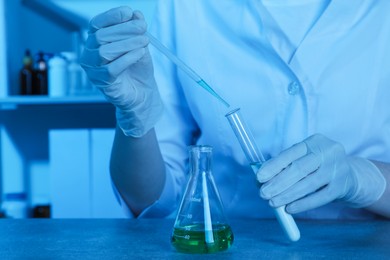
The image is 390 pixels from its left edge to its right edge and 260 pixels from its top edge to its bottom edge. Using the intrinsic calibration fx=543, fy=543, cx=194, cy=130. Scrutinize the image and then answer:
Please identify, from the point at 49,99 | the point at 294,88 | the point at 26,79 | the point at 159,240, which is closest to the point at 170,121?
the point at 294,88

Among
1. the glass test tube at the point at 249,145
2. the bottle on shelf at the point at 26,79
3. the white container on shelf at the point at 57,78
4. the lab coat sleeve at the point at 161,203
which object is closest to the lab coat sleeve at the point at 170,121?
the lab coat sleeve at the point at 161,203

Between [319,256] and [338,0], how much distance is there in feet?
1.92

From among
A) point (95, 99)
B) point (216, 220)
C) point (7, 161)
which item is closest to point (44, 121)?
point (7, 161)

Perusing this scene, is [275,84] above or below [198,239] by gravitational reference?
above

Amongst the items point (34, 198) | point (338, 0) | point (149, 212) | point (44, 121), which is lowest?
point (34, 198)

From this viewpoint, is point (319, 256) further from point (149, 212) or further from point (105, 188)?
point (105, 188)

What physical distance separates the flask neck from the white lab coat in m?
0.34

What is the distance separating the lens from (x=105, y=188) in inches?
87.8

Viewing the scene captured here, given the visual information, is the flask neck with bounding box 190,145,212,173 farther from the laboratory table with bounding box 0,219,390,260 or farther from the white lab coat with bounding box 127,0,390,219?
the white lab coat with bounding box 127,0,390,219

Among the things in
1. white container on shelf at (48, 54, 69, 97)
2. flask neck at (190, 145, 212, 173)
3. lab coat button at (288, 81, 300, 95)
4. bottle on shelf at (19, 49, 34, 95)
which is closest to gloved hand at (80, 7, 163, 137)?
flask neck at (190, 145, 212, 173)

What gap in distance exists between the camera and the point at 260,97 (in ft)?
3.92

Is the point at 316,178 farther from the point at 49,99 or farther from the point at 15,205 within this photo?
the point at 15,205

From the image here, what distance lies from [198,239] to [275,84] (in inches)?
18.4

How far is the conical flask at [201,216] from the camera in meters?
0.83
